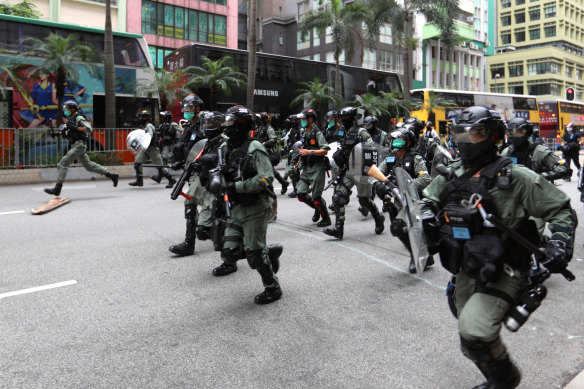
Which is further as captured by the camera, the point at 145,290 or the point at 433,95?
the point at 433,95

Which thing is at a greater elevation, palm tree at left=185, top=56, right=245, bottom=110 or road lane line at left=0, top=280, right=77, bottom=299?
palm tree at left=185, top=56, right=245, bottom=110

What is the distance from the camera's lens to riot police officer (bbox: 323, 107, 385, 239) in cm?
697

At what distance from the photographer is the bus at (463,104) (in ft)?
98.4

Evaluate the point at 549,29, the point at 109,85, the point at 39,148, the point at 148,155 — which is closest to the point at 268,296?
the point at 148,155

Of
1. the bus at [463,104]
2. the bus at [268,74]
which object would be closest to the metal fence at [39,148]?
the bus at [268,74]

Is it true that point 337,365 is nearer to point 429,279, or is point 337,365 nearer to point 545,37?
point 429,279

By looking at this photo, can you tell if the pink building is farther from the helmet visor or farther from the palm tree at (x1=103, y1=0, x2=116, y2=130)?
the helmet visor

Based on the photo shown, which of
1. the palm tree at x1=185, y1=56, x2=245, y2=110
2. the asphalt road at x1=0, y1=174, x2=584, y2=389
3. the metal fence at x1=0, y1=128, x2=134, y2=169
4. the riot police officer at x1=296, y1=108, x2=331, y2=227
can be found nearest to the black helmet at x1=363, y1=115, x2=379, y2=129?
the riot police officer at x1=296, y1=108, x2=331, y2=227

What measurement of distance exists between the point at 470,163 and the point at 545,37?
285ft

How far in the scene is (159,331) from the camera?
374 cm

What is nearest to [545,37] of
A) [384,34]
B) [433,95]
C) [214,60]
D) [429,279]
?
[384,34]

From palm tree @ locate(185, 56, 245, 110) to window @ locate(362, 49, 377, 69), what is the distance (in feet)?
98.1

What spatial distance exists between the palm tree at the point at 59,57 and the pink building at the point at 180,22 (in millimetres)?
17769

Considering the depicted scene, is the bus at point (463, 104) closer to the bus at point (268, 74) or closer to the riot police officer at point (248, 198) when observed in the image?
the bus at point (268, 74)
